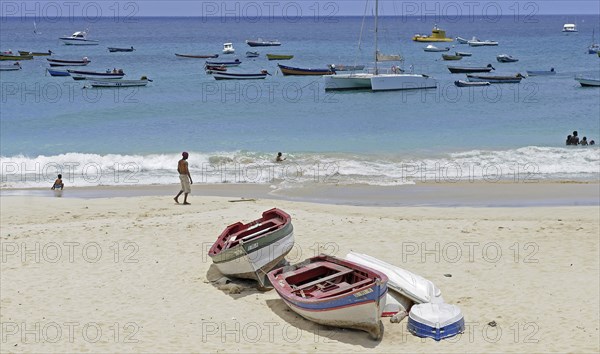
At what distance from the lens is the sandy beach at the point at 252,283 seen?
39.5 ft

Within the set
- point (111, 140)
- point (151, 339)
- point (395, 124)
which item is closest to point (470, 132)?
point (395, 124)

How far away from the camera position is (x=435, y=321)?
39.7 feet

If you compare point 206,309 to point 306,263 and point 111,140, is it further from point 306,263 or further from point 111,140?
point 111,140

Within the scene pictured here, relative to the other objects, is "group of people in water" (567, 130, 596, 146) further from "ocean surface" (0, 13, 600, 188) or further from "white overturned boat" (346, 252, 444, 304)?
"white overturned boat" (346, 252, 444, 304)

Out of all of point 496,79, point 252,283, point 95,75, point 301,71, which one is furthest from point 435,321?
point 301,71

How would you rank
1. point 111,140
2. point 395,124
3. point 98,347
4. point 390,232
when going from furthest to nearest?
point 395,124 < point 111,140 < point 390,232 < point 98,347

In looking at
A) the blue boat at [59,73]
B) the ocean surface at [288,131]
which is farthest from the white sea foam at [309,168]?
the blue boat at [59,73]

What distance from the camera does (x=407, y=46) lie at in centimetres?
10131

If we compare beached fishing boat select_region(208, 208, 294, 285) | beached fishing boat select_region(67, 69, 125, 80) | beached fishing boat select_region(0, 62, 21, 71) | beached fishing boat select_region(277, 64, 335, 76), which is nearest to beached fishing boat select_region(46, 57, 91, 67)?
beached fishing boat select_region(0, 62, 21, 71)

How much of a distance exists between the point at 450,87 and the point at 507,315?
4165 cm

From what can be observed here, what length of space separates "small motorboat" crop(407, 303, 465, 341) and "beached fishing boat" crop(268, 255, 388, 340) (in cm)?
56

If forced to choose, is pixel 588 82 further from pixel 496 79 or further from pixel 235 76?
pixel 235 76

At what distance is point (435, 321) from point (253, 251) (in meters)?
3.46

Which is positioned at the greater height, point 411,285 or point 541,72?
point 541,72
